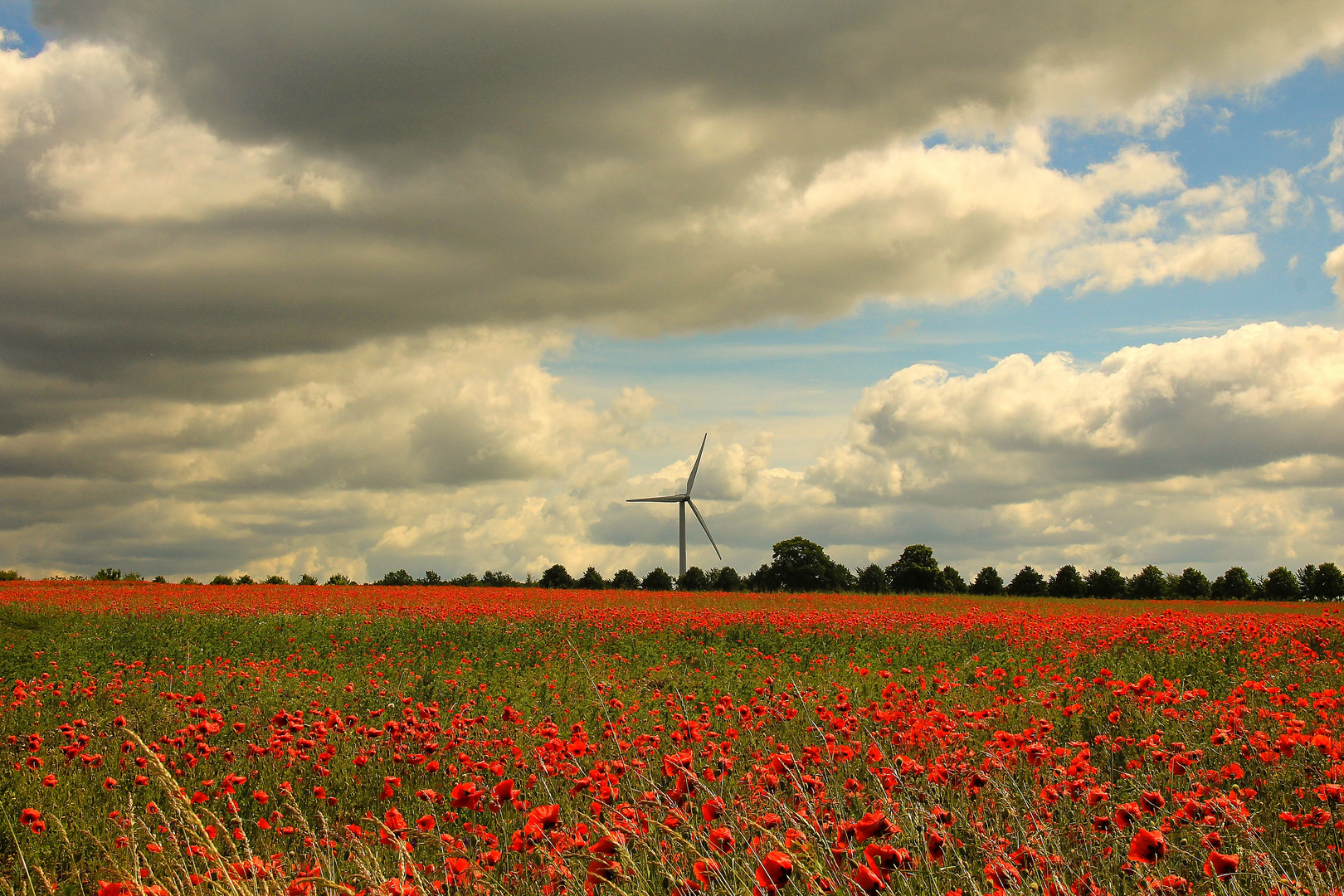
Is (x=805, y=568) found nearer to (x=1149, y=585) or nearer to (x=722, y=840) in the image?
(x=1149, y=585)

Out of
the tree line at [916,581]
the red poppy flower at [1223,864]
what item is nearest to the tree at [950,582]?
the tree line at [916,581]

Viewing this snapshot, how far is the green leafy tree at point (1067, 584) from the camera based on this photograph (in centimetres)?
4556

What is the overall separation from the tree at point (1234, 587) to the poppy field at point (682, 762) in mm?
32981

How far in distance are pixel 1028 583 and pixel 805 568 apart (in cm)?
1302

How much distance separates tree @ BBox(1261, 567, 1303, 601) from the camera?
142 feet

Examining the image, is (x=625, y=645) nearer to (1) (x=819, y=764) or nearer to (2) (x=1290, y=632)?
(1) (x=819, y=764)

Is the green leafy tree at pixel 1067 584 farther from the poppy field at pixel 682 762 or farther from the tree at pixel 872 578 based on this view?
the poppy field at pixel 682 762

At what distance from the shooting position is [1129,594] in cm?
4428

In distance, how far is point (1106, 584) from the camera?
45.0m

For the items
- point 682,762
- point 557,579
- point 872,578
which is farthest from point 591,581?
point 682,762

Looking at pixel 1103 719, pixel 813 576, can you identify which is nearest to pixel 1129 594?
pixel 813 576

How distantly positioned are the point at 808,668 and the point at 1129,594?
125ft

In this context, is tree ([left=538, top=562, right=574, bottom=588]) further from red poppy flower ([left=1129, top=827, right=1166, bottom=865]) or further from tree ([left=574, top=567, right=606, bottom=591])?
red poppy flower ([left=1129, top=827, right=1166, bottom=865])

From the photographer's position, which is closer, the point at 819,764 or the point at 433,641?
the point at 819,764
